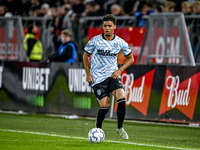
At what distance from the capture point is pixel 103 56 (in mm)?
9906

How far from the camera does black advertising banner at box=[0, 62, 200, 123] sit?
13141mm

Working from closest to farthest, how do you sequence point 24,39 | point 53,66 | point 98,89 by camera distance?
1. point 98,89
2. point 53,66
3. point 24,39

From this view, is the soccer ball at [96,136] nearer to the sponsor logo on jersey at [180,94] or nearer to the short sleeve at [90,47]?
the short sleeve at [90,47]

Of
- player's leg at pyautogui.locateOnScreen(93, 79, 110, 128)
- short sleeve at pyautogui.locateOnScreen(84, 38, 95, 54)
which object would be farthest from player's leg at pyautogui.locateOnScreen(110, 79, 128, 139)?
short sleeve at pyautogui.locateOnScreen(84, 38, 95, 54)

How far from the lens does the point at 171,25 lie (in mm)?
14688

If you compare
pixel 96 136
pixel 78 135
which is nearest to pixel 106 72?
pixel 96 136

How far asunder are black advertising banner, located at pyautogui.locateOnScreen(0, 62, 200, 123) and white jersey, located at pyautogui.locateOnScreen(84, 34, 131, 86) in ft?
12.0

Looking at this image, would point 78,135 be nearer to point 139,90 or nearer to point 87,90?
point 139,90

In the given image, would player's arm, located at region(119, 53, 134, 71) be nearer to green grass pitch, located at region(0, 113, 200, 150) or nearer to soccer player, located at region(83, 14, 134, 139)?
soccer player, located at region(83, 14, 134, 139)

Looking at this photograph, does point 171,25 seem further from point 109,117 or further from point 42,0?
point 42,0

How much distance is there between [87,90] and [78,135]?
4.30m

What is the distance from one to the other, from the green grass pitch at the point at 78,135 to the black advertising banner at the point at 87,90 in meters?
0.46

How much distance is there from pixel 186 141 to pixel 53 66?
6561mm

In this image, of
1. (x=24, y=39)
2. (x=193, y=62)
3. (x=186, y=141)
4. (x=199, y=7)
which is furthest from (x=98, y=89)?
(x=24, y=39)
